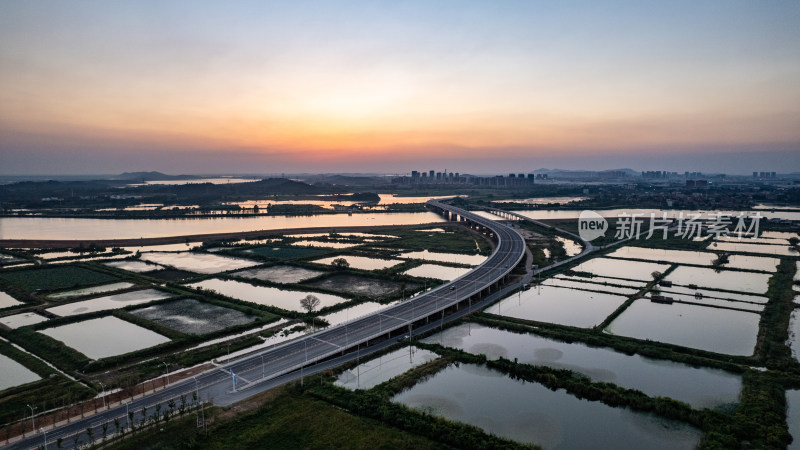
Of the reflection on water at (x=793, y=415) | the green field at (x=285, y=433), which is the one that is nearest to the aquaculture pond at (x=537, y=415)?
the green field at (x=285, y=433)

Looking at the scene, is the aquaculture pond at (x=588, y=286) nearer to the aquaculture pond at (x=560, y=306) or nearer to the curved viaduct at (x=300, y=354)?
the aquaculture pond at (x=560, y=306)

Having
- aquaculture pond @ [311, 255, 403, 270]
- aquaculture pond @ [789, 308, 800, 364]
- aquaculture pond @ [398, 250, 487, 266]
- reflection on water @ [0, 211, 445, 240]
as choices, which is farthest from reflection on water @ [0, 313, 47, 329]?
aquaculture pond @ [789, 308, 800, 364]

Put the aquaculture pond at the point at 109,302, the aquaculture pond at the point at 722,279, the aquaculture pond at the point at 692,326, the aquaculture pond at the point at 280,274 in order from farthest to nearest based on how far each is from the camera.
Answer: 1. the aquaculture pond at the point at 280,274
2. the aquaculture pond at the point at 722,279
3. the aquaculture pond at the point at 109,302
4. the aquaculture pond at the point at 692,326

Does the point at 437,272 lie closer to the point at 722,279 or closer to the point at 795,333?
the point at 722,279

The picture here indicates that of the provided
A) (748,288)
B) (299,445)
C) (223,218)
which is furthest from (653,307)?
(223,218)

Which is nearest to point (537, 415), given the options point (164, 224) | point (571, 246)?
point (571, 246)

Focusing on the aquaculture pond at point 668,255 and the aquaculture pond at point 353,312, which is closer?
the aquaculture pond at point 353,312
